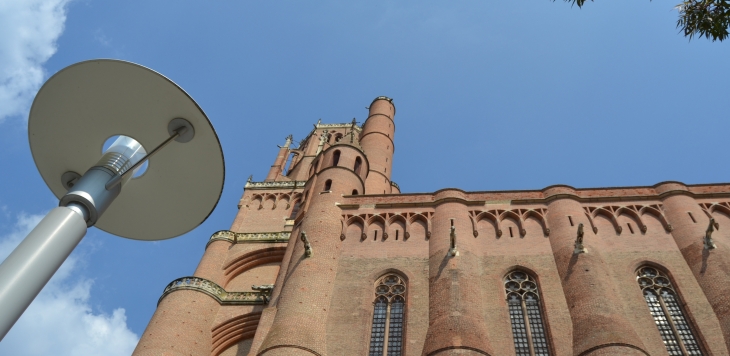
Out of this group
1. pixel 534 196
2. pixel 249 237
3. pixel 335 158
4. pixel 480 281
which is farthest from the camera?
pixel 335 158

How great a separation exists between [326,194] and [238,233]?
24.4 feet

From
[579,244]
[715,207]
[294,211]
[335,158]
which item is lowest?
[579,244]

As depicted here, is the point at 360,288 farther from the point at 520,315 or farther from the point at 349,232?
the point at 520,315

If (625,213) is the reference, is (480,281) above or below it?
below

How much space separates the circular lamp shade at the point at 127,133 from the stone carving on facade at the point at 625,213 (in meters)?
18.1

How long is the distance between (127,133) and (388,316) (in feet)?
43.9

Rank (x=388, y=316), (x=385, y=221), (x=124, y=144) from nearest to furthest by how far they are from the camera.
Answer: (x=124, y=144) → (x=388, y=316) → (x=385, y=221)

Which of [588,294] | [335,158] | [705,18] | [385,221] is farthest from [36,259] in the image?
[335,158]

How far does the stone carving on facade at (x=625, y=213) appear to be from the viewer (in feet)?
71.7

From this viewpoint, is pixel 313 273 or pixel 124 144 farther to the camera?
pixel 313 273

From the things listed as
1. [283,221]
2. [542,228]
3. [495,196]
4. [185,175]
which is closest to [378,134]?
[283,221]

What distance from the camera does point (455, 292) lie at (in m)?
18.4

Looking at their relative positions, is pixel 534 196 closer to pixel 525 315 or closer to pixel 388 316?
pixel 525 315

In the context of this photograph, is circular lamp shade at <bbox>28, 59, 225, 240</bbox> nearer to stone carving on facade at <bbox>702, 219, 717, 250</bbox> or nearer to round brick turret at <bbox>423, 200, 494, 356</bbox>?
round brick turret at <bbox>423, 200, 494, 356</bbox>
